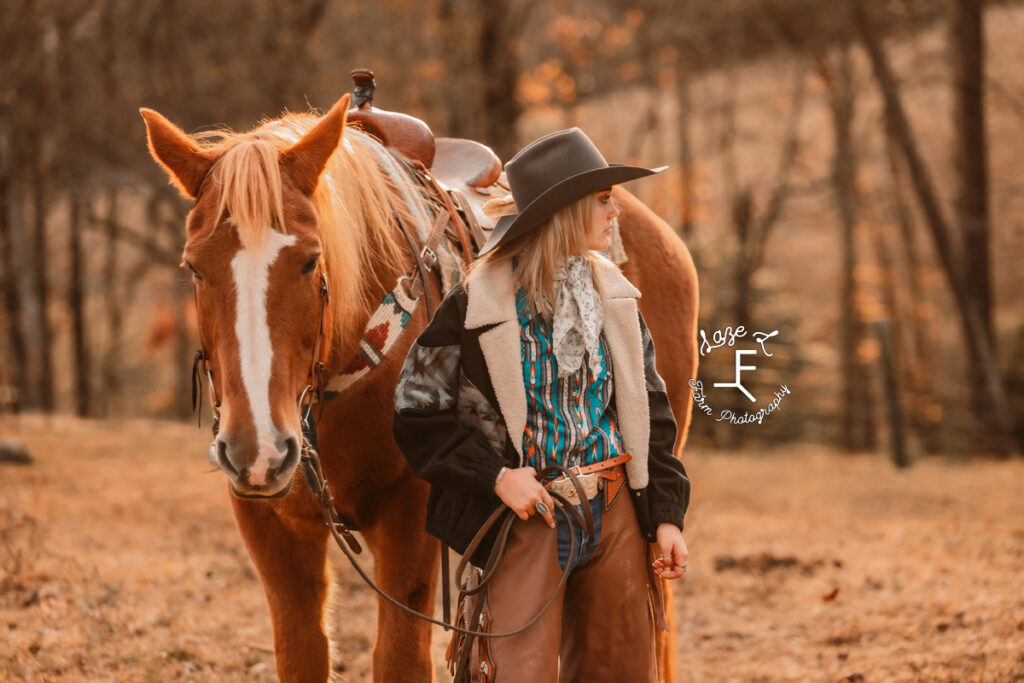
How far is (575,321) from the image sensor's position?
88.4 inches

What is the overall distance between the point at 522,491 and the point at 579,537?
22 centimetres

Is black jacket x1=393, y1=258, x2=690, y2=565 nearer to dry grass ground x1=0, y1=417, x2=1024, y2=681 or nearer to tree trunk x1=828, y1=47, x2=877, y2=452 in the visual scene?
dry grass ground x1=0, y1=417, x2=1024, y2=681

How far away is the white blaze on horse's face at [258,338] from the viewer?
1993mm

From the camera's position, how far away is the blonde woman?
2.16 m

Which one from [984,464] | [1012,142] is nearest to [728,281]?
[984,464]

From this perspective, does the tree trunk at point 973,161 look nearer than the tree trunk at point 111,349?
Yes

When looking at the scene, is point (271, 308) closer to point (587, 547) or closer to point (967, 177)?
point (587, 547)

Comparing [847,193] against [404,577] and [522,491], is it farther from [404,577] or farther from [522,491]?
[522,491]

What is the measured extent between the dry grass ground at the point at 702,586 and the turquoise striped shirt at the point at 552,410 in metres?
2.01

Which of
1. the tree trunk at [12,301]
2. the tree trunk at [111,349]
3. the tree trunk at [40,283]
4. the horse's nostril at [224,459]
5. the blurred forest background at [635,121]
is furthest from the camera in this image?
the tree trunk at [111,349]

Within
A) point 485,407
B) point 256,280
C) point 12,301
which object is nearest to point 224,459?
point 256,280

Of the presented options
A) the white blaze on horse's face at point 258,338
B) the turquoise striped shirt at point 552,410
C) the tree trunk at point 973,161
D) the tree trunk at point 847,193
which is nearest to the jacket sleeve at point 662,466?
the turquoise striped shirt at point 552,410

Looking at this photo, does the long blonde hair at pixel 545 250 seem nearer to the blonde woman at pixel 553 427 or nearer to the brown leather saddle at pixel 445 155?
the blonde woman at pixel 553 427

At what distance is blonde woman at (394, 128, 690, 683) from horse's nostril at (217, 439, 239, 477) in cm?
39
